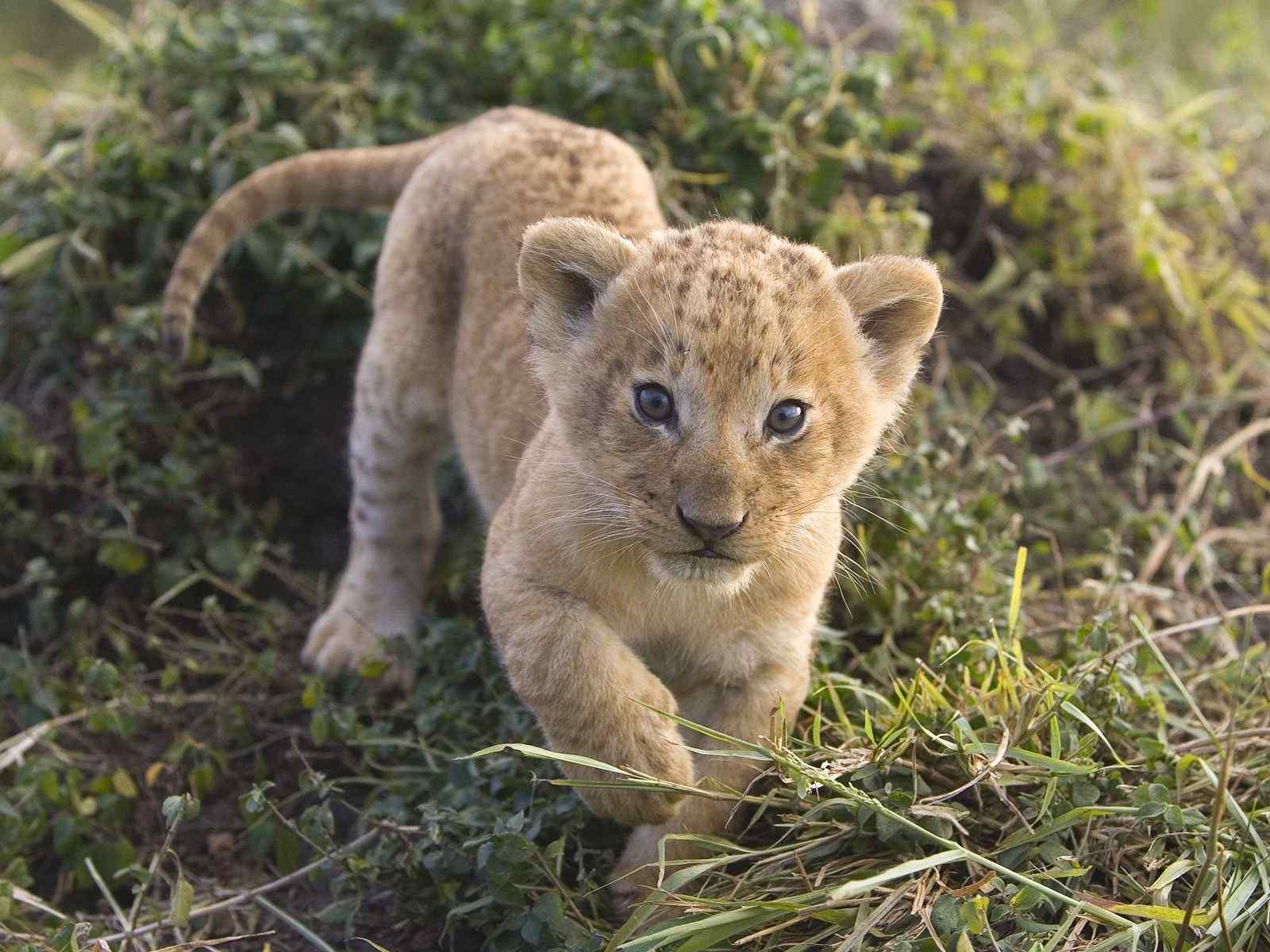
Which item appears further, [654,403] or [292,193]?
[292,193]

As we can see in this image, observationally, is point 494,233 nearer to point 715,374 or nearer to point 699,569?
point 715,374

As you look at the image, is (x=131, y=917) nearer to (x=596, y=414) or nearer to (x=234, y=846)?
(x=234, y=846)

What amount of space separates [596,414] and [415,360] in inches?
61.8

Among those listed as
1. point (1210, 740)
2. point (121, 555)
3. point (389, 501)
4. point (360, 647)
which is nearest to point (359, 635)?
point (360, 647)

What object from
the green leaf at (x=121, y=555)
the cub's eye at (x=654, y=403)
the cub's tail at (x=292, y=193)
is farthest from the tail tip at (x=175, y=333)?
the cub's eye at (x=654, y=403)

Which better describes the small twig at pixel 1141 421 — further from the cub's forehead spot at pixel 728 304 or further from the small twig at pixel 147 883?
the small twig at pixel 147 883

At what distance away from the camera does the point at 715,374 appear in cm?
299

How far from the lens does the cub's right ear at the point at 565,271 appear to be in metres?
3.30

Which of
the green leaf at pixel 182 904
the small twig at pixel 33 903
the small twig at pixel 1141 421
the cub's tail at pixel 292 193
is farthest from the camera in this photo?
the small twig at pixel 1141 421

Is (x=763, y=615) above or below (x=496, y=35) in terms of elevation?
below

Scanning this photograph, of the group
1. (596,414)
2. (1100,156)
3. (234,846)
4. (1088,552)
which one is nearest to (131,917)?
(234,846)

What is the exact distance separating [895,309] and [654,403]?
711 millimetres

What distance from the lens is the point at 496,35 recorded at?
6.00 metres

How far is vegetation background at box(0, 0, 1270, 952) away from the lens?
3301 mm
